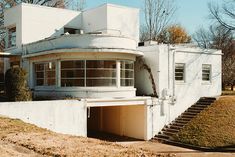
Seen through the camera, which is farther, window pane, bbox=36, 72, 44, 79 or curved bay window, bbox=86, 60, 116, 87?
window pane, bbox=36, 72, 44, 79

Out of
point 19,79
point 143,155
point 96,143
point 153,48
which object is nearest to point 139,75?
point 153,48

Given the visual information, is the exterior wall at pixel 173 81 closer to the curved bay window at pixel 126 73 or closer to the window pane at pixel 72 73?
the curved bay window at pixel 126 73

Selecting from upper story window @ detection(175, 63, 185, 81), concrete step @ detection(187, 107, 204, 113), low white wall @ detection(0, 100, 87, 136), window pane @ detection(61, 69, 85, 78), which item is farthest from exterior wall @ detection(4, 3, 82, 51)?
concrete step @ detection(187, 107, 204, 113)

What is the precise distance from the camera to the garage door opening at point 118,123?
24.9 meters

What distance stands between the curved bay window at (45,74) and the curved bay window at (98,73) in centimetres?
286

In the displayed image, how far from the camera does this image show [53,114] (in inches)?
758

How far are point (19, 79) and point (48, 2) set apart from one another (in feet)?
74.9

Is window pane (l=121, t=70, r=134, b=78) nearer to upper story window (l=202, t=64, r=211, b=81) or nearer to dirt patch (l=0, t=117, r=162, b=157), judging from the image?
upper story window (l=202, t=64, r=211, b=81)

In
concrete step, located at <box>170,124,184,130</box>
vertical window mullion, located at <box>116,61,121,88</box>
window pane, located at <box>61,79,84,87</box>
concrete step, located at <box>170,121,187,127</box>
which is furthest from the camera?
concrete step, located at <box>170,121,187,127</box>

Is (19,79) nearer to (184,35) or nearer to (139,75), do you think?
(139,75)

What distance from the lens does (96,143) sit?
35.6ft

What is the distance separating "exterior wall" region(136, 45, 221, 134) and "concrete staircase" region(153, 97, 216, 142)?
0.31 metres

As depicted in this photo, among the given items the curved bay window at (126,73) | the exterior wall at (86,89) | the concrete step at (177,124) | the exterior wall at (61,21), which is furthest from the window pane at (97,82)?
the concrete step at (177,124)

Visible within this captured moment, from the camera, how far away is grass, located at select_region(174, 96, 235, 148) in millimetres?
22062
